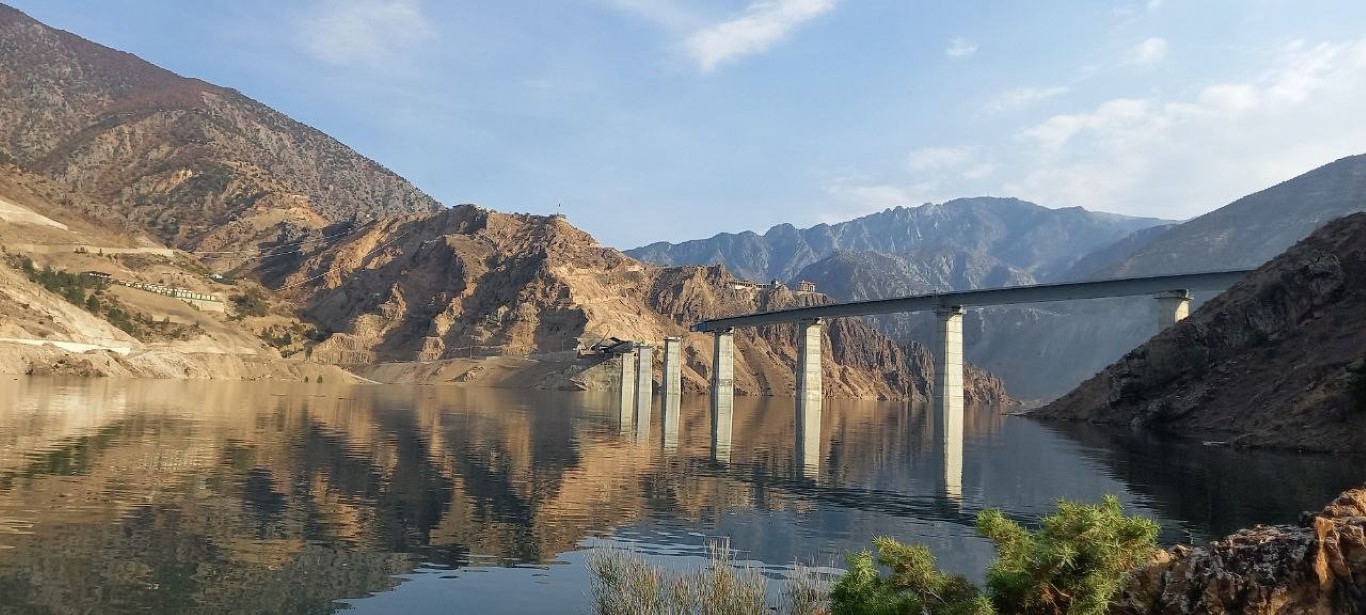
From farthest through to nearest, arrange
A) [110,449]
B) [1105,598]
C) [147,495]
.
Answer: [110,449] < [147,495] < [1105,598]

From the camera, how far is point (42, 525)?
24.2 m

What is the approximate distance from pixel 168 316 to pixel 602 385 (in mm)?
80891

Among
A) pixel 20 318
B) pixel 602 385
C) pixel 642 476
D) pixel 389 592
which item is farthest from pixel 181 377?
pixel 389 592

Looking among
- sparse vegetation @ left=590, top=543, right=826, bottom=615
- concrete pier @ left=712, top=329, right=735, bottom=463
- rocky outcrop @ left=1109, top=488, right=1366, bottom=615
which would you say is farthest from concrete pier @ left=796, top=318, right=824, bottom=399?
rocky outcrop @ left=1109, top=488, right=1366, bottom=615

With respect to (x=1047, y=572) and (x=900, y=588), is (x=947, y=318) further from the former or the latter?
(x=1047, y=572)

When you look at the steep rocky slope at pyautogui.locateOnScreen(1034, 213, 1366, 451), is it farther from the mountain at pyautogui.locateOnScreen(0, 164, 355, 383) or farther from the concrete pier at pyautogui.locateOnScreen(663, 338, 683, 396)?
the mountain at pyautogui.locateOnScreen(0, 164, 355, 383)

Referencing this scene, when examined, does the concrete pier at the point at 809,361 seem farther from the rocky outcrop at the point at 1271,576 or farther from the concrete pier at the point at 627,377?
the rocky outcrop at the point at 1271,576

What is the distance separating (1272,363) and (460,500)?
7607 centimetres

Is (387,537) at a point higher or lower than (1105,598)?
lower

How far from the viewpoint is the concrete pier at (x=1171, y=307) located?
107375 mm

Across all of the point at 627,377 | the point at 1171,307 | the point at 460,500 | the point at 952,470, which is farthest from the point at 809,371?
the point at 460,500

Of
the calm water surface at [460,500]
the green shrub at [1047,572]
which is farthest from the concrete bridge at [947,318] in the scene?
the green shrub at [1047,572]

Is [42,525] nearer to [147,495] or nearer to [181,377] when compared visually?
[147,495]

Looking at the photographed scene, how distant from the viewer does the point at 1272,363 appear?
8112 cm
